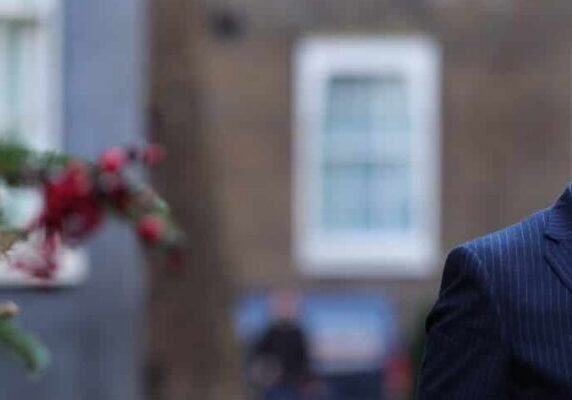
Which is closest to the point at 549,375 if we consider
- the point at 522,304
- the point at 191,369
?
the point at 522,304

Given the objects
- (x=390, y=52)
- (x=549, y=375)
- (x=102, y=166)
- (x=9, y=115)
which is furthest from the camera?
(x=390, y=52)

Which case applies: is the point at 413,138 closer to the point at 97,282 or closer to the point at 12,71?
the point at 12,71

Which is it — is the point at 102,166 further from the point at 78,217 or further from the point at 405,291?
the point at 405,291

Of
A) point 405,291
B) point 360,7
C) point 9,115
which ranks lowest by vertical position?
point 405,291

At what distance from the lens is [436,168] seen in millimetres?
19750

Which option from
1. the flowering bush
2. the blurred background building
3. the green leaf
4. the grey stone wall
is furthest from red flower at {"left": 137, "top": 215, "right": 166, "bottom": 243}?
the blurred background building

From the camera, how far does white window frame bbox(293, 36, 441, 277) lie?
1964 cm

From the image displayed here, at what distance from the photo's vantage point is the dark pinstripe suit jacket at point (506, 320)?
308 centimetres

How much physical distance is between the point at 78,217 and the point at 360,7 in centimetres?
1534

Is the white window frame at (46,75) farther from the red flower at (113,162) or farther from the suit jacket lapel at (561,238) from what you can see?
the suit jacket lapel at (561,238)

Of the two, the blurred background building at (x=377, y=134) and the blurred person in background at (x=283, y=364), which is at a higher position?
the blurred background building at (x=377, y=134)

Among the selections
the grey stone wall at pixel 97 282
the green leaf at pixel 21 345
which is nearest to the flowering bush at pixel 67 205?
the green leaf at pixel 21 345

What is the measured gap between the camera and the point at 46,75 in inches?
424

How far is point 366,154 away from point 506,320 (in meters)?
16.8
